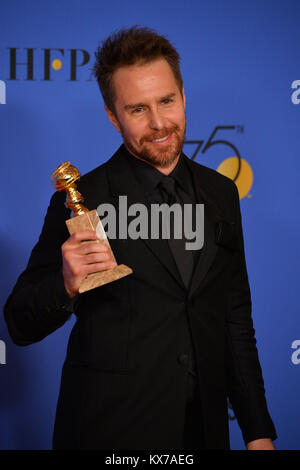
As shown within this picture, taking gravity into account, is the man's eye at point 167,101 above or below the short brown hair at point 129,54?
below

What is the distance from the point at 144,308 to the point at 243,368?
356mm

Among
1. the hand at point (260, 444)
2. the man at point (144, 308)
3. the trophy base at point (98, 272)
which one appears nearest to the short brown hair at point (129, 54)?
the man at point (144, 308)

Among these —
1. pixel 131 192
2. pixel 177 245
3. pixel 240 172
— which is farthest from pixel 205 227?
pixel 240 172

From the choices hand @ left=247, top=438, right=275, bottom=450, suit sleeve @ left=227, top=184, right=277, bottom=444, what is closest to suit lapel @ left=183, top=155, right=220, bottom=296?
suit sleeve @ left=227, top=184, right=277, bottom=444

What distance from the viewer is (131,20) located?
2.14 metres

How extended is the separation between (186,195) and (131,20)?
3.61 ft

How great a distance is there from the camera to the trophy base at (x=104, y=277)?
1.11 m

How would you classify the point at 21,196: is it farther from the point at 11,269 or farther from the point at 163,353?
the point at 163,353

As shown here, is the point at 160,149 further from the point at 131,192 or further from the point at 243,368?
the point at 243,368

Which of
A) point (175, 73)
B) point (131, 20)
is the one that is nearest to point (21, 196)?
point (131, 20)

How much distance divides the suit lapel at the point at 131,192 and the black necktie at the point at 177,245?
1.6 inches

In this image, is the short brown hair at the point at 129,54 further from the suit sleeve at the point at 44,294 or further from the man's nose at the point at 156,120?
the suit sleeve at the point at 44,294

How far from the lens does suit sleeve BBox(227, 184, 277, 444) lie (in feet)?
4.45

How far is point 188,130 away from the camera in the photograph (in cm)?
218
